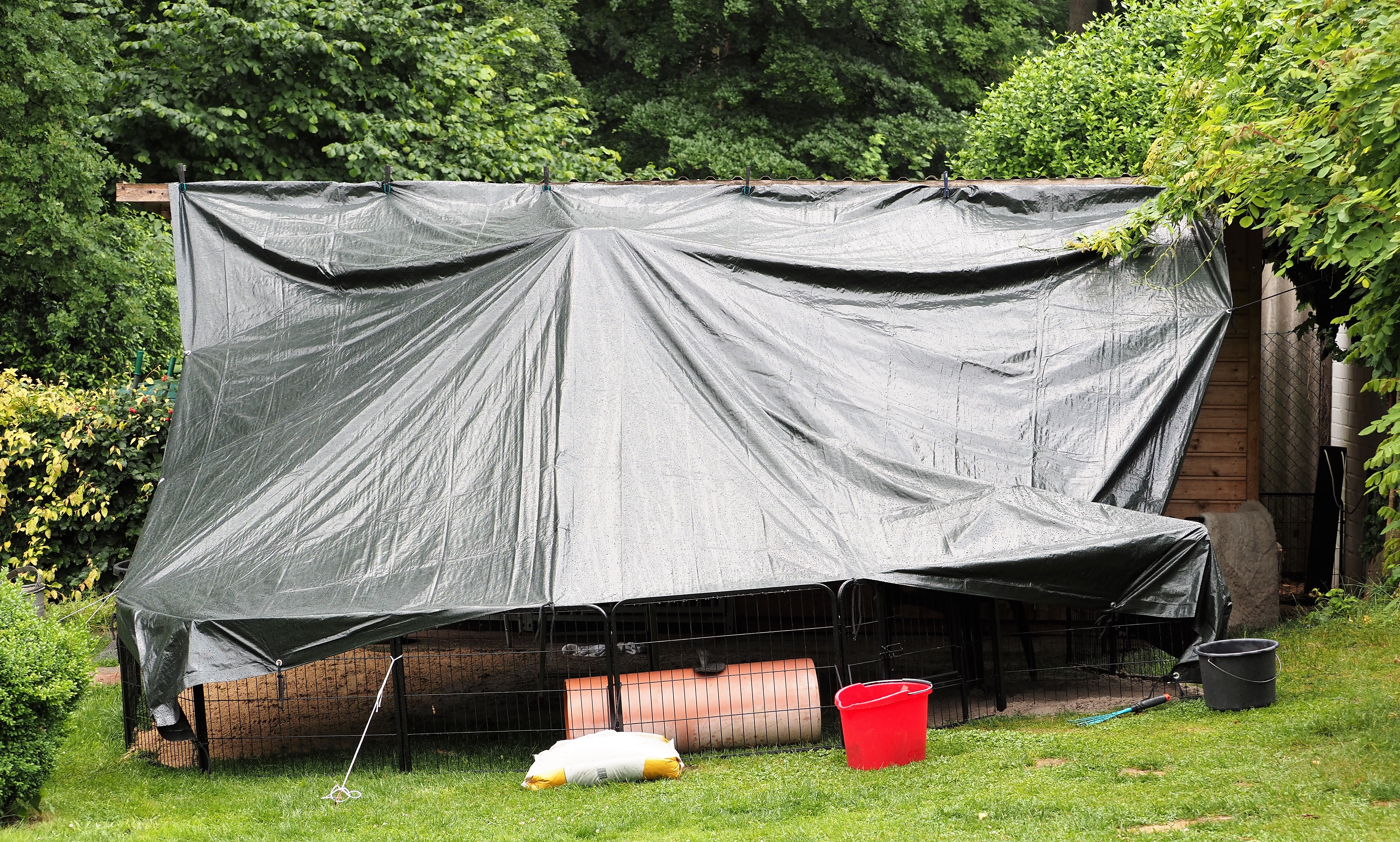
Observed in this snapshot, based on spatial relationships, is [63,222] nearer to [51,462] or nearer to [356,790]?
[51,462]

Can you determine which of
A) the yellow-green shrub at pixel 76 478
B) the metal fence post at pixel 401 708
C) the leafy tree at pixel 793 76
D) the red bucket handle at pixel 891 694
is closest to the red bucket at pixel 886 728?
the red bucket handle at pixel 891 694

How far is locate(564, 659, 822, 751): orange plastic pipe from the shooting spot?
17.4ft

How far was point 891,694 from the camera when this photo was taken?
5.00 metres

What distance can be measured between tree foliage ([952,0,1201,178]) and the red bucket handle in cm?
591

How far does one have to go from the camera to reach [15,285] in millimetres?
10578

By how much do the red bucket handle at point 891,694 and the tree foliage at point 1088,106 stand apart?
Result: 5.91 metres

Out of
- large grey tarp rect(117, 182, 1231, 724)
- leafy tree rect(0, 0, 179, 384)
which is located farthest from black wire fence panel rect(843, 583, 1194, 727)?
leafy tree rect(0, 0, 179, 384)

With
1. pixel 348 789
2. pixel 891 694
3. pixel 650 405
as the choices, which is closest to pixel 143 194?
pixel 650 405

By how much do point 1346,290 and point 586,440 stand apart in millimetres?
4867

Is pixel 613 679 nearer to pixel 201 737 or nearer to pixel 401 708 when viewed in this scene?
pixel 401 708

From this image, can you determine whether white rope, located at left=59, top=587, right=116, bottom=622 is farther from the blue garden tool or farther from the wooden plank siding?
the wooden plank siding

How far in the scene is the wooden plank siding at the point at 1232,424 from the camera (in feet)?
25.3

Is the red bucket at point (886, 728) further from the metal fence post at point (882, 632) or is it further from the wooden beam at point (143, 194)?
the wooden beam at point (143, 194)

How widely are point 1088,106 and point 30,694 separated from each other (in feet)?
29.5
